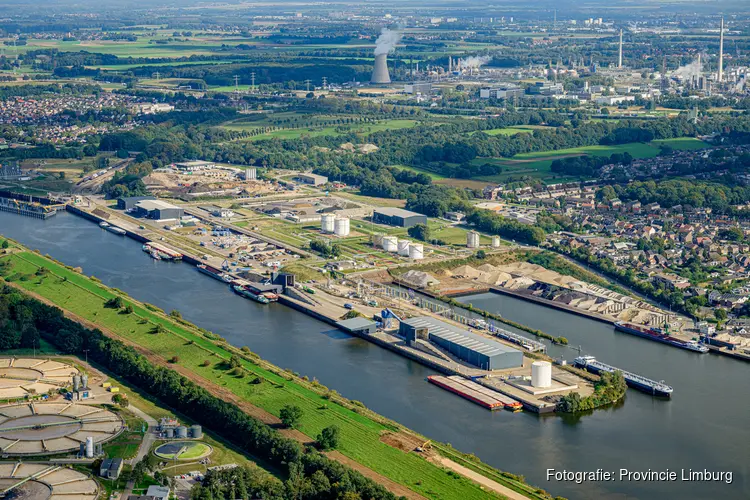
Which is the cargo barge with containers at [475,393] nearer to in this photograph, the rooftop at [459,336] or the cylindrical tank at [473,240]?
the rooftop at [459,336]

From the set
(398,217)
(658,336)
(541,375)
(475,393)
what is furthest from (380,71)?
(475,393)

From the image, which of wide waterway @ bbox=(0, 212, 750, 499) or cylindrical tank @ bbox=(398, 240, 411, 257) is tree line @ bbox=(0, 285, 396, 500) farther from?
cylindrical tank @ bbox=(398, 240, 411, 257)

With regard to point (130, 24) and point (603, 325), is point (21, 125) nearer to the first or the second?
point (603, 325)

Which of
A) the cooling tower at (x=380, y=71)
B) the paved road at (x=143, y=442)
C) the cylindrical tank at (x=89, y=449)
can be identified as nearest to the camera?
the paved road at (x=143, y=442)

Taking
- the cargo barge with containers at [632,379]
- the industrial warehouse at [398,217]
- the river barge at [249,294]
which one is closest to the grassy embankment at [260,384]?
the river barge at [249,294]

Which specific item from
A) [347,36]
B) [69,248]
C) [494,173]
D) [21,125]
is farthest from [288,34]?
[69,248]

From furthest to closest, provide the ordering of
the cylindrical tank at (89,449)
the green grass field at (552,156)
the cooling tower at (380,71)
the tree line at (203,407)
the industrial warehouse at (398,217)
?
the cooling tower at (380,71), the green grass field at (552,156), the industrial warehouse at (398,217), the cylindrical tank at (89,449), the tree line at (203,407)

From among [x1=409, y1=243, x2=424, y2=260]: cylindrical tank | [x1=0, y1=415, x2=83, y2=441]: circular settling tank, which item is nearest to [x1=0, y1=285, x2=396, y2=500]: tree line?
[x1=0, y1=415, x2=83, y2=441]: circular settling tank
